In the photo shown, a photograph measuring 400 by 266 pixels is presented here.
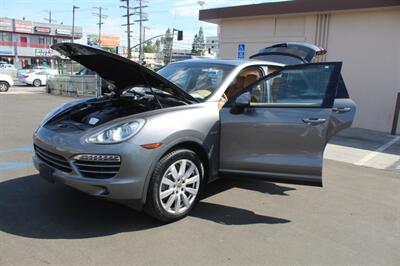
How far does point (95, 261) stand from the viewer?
3020 millimetres

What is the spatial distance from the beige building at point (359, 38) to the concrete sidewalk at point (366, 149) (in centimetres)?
107

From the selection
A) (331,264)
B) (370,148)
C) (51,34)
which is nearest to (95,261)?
(331,264)

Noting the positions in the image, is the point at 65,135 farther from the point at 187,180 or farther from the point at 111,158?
the point at 187,180

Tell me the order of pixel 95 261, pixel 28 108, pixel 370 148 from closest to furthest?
pixel 95 261, pixel 370 148, pixel 28 108

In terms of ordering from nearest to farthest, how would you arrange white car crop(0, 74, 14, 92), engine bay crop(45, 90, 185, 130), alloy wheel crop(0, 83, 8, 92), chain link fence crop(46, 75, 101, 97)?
engine bay crop(45, 90, 185, 130) → chain link fence crop(46, 75, 101, 97) → white car crop(0, 74, 14, 92) → alloy wheel crop(0, 83, 8, 92)

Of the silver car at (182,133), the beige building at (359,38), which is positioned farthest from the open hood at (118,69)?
the beige building at (359,38)

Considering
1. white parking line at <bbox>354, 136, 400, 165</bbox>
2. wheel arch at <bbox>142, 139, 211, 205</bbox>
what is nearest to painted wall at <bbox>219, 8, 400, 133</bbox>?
white parking line at <bbox>354, 136, 400, 165</bbox>

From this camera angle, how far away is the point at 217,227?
378 cm

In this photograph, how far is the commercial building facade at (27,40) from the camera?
2269 inches

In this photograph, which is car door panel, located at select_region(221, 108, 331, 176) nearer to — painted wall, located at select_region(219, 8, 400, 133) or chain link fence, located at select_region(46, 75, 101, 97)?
painted wall, located at select_region(219, 8, 400, 133)

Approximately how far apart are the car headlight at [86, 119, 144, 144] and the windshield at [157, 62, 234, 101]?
1.07 meters

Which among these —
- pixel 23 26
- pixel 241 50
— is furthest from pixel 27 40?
pixel 241 50

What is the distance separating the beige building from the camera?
414 inches

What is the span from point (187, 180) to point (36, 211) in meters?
1.64
